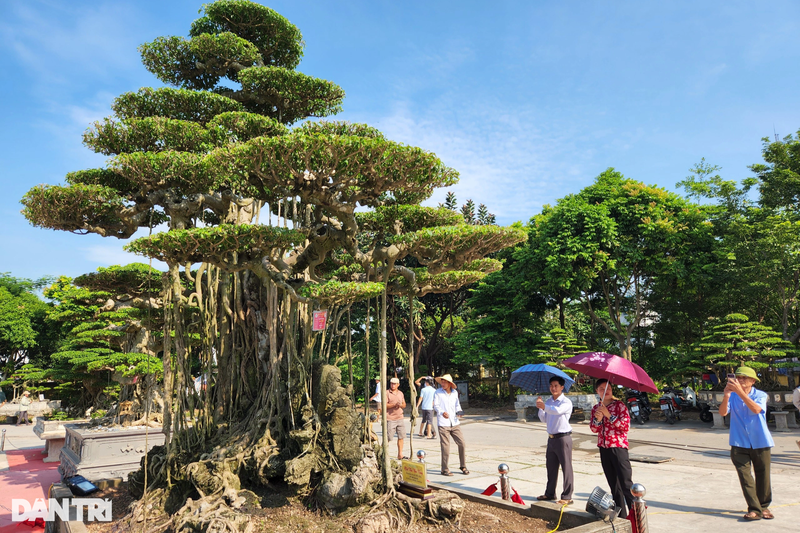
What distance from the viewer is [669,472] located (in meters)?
7.03

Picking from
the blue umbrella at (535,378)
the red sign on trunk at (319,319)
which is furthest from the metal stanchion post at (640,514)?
the red sign on trunk at (319,319)

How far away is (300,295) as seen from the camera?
5.48 metres

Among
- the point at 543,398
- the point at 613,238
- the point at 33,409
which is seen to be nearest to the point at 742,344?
the point at 613,238

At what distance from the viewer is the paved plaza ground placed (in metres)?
4.85

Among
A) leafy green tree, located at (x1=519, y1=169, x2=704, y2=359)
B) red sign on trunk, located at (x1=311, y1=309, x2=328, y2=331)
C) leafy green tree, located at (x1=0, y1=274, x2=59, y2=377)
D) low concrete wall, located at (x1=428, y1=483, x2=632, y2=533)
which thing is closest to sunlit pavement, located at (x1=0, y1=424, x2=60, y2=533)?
red sign on trunk, located at (x1=311, y1=309, x2=328, y2=331)

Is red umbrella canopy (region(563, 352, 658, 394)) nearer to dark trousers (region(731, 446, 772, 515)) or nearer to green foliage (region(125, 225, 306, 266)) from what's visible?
dark trousers (region(731, 446, 772, 515))

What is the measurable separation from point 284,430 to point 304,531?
5.30 feet

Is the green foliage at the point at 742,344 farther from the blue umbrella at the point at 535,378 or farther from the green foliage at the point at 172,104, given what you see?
the green foliage at the point at 172,104

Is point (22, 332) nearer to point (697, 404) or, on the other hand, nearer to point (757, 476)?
point (697, 404)

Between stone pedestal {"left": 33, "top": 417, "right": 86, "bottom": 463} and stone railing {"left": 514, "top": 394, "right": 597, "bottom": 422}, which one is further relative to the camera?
stone railing {"left": 514, "top": 394, "right": 597, "bottom": 422}

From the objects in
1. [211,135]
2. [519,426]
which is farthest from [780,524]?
[519,426]

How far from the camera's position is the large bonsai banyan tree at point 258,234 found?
16.4 feet

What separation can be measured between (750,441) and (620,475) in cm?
128

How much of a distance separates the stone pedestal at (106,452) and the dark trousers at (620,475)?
7.30 metres
